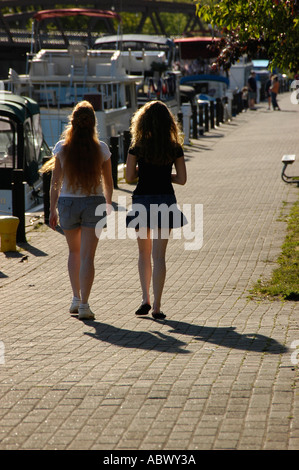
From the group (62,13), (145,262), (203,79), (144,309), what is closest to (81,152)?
(145,262)

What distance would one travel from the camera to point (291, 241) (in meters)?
11.2

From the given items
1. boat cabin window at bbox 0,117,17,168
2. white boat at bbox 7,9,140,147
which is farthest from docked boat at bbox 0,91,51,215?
white boat at bbox 7,9,140,147

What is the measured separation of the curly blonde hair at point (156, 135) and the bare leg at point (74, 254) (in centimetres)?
95

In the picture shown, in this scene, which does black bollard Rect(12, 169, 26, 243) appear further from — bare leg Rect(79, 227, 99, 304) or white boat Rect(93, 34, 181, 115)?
white boat Rect(93, 34, 181, 115)

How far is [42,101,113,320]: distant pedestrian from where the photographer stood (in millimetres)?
7414

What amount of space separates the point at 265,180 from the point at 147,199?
1092 centimetres

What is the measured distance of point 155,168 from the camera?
7.37m

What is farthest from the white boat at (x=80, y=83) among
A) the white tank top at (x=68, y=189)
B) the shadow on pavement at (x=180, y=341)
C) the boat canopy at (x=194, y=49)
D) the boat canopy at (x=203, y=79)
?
the boat canopy at (x=194, y=49)

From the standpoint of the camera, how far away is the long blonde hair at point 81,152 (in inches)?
291

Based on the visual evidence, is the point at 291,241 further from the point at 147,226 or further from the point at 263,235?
the point at 147,226

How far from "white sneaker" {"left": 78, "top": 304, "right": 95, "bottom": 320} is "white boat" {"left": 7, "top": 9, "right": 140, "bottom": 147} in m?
17.8

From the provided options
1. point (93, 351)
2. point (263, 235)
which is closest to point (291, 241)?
point (263, 235)

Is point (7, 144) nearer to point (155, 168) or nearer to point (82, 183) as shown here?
point (82, 183)

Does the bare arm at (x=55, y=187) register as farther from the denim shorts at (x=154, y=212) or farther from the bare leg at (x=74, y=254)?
the denim shorts at (x=154, y=212)
